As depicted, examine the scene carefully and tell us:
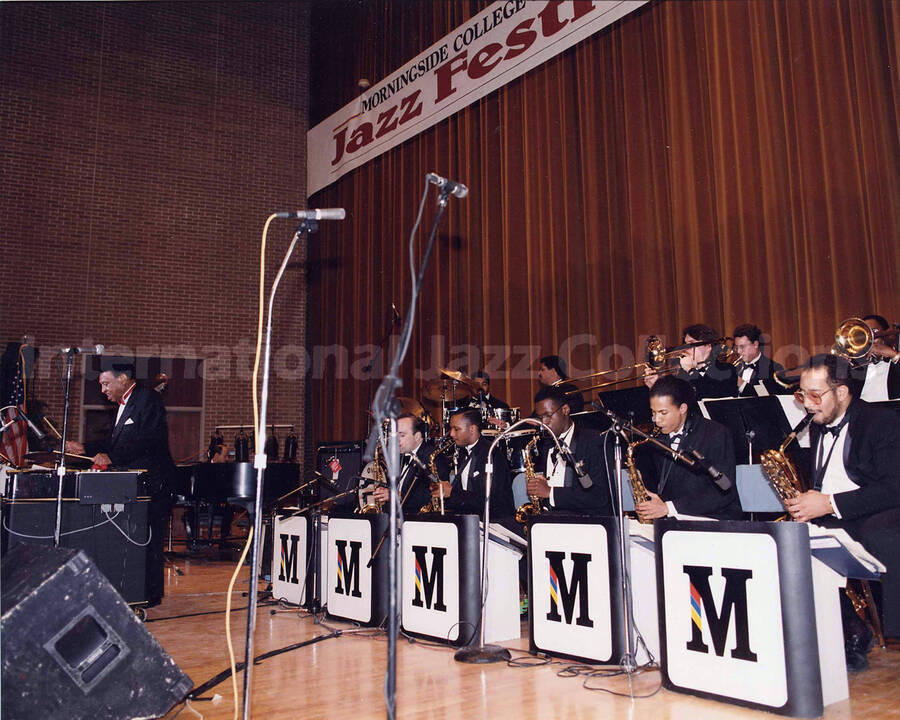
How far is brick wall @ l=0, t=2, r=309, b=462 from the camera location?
10.8 meters

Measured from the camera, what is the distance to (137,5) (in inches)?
462

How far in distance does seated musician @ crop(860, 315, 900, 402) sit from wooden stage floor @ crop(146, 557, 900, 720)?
135cm

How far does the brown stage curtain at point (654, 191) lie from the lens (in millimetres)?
5988

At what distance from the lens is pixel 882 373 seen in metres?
4.46

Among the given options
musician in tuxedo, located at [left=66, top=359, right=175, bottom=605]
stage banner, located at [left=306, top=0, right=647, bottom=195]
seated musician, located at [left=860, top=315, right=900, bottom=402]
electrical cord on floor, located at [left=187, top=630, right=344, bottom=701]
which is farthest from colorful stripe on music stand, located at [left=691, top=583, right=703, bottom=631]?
stage banner, located at [left=306, top=0, right=647, bottom=195]

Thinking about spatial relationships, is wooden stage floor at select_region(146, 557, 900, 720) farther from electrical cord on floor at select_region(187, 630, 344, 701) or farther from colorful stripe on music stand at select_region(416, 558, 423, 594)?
colorful stripe on music stand at select_region(416, 558, 423, 594)

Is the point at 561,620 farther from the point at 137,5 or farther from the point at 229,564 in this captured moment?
the point at 137,5

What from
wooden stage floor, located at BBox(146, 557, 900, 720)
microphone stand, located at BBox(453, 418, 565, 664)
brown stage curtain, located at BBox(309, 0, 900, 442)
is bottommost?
wooden stage floor, located at BBox(146, 557, 900, 720)

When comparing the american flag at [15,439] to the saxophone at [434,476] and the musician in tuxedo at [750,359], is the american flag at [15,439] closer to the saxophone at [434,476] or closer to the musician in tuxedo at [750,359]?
the saxophone at [434,476]

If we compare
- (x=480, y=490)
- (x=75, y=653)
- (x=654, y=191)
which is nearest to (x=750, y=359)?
(x=480, y=490)

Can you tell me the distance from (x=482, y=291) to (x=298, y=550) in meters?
4.51

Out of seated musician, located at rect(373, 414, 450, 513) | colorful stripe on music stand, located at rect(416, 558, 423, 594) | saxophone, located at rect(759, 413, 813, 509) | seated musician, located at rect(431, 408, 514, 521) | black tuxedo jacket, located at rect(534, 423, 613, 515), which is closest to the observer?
saxophone, located at rect(759, 413, 813, 509)

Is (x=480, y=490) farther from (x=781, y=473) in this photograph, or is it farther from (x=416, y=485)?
(x=781, y=473)

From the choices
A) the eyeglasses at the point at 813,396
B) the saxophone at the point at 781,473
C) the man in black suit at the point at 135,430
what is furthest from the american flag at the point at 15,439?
the eyeglasses at the point at 813,396
